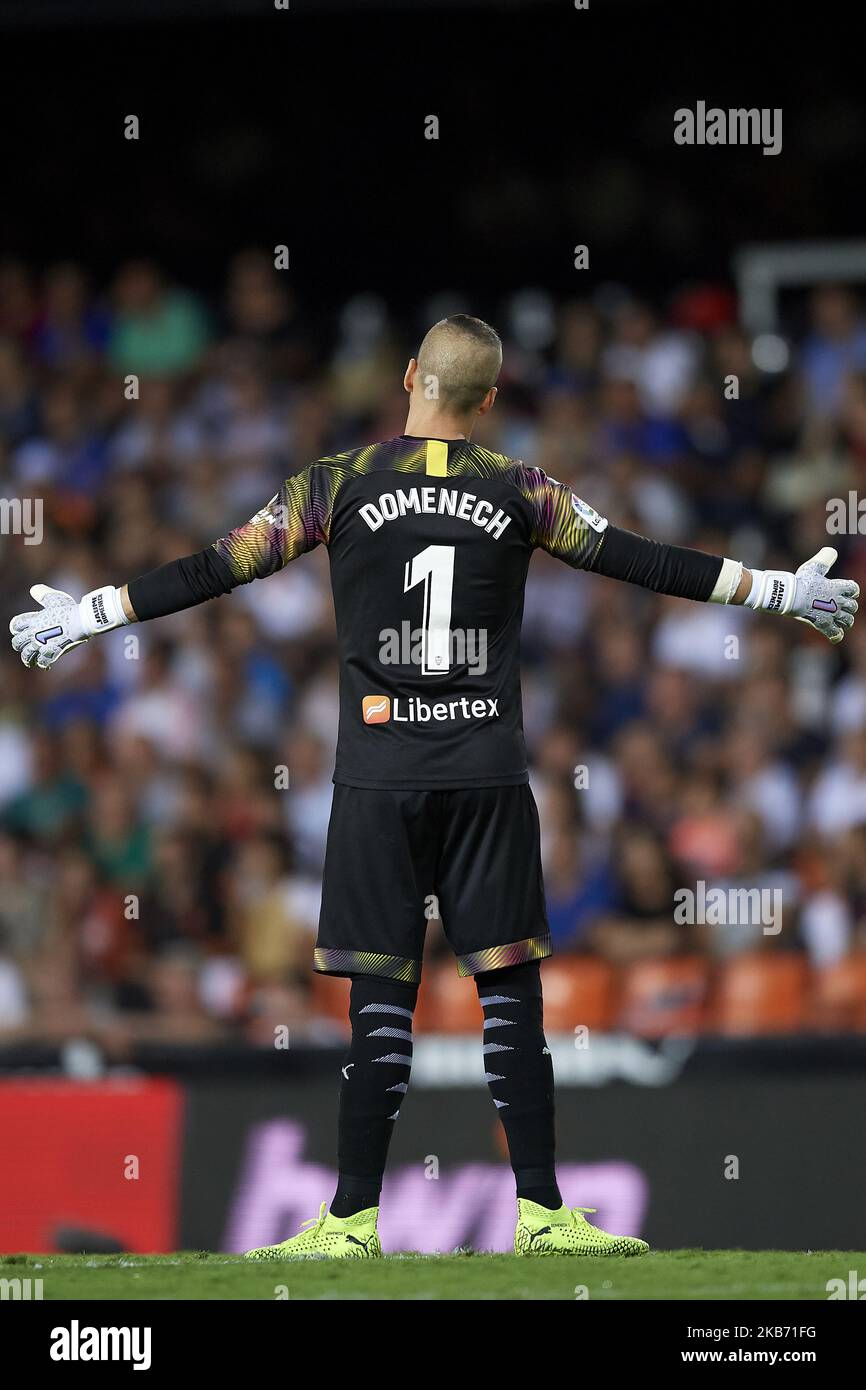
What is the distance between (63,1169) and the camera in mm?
7590

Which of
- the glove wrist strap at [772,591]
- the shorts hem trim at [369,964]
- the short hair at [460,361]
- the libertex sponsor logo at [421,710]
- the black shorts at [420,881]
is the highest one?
the short hair at [460,361]

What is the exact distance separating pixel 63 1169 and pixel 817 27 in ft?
28.4

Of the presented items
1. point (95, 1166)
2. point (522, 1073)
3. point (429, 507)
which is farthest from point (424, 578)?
point (95, 1166)

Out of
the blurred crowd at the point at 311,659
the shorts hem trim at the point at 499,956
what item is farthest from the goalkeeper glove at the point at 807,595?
the blurred crowd at the point at 311,659

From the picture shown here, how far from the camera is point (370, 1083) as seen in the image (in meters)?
4.62

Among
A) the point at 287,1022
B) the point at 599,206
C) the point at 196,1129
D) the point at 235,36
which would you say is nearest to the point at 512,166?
the point at 599,206

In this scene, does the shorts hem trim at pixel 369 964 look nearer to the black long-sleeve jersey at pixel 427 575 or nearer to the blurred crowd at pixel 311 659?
the black long-sleeve jersey at pixel 427 575

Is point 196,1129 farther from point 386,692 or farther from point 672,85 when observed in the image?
point 672,85

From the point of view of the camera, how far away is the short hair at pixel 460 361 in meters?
4.70

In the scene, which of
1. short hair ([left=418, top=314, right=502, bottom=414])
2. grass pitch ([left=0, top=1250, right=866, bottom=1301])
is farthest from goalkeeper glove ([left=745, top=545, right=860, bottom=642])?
grass pitch ([left=0, top=1250, right=866, bottom=1301])

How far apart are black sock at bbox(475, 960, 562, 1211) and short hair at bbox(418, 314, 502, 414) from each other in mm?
1360

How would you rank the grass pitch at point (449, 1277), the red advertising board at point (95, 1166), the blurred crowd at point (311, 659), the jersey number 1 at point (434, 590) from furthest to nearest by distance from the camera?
the blurred crowd at point (311, 659) < the red advertising board at point (95, 1166) < the jersey number 1 at point (434, 590) < the grass pitch at point (449, 1277)

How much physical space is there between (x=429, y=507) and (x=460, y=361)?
364 millimetres

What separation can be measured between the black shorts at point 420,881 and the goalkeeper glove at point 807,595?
76 centimetres
